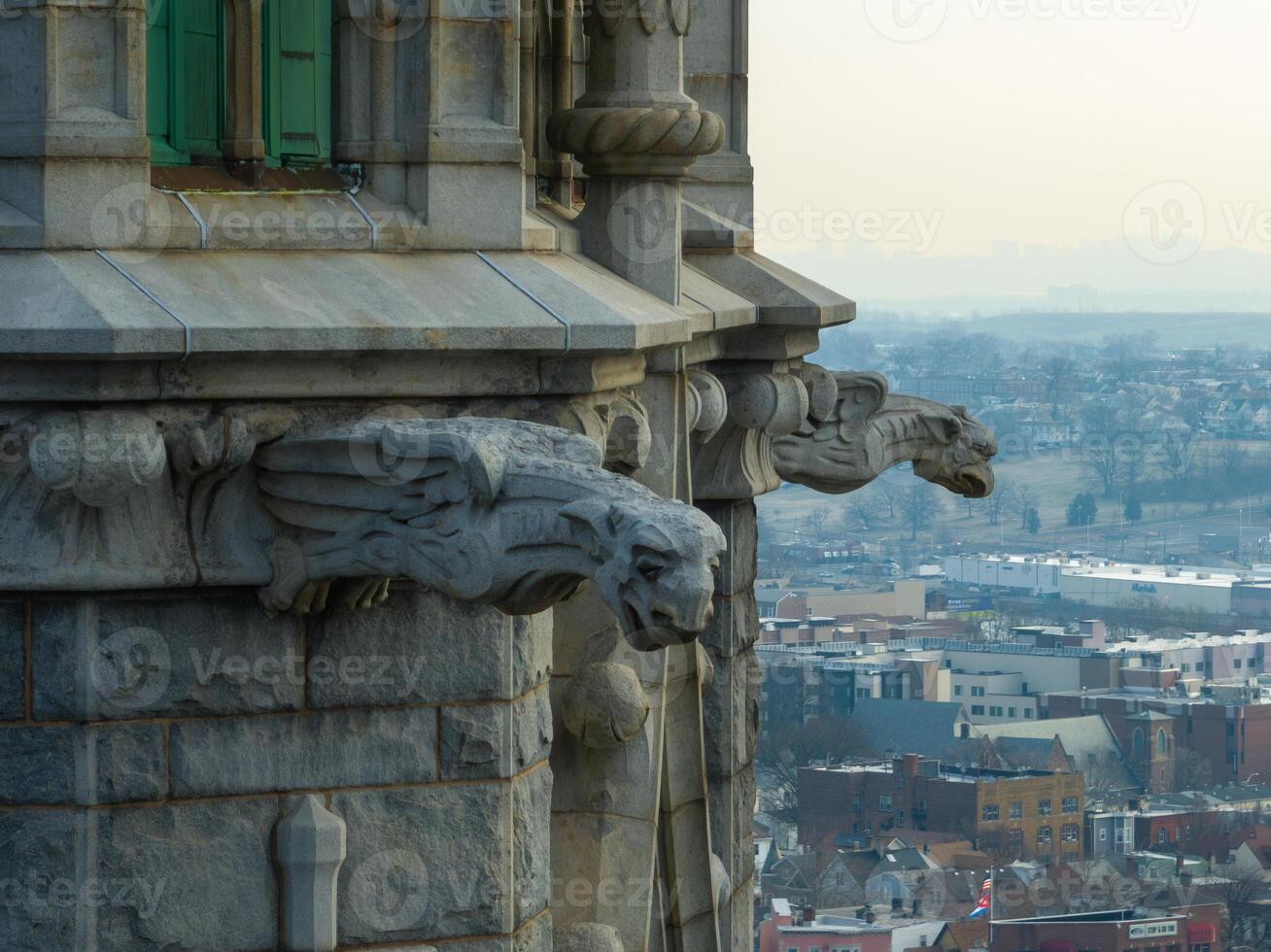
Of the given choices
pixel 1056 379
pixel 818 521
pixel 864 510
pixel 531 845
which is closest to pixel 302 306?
pixel 531 845

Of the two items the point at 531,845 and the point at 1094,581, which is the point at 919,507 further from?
the point at 531,845

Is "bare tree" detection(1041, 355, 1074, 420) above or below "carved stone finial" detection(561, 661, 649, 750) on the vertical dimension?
below

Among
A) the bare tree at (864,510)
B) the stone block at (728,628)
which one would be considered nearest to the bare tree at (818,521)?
the bare tree at (864,510)

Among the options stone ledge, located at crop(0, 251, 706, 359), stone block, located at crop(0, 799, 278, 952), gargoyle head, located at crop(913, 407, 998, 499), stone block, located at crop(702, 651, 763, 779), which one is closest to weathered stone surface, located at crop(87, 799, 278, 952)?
stone block, located at crop(0, 799, 278, 952)

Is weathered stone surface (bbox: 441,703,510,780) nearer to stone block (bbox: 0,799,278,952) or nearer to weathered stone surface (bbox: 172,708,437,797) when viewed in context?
weathered stone surface (bbox: 172,708,437,797)

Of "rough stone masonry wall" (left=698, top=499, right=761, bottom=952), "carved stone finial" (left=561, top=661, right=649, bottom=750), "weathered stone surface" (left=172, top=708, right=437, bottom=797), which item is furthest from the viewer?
"rough stone masonry wall" (left=698, top=499, right=761, bottom=952)

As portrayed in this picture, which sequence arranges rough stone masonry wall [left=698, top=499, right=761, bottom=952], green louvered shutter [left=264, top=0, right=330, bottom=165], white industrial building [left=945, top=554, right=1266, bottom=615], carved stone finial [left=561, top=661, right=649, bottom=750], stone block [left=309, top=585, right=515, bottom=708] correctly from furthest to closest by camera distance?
white industrial building [left=945, top=554, right=1266, bottom=615]
rough stone masonry wall [left=698, top=499, right=761, bottom=952]
carved stone finial [left=561, top=661, right=649, bottom=750]
green louvered shutter [left=264, top=0, right=330, bottom=165]
stone block [left=309, top=585, right=515, bottom=708]

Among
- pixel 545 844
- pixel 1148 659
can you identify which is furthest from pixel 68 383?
pixel 1148 659
